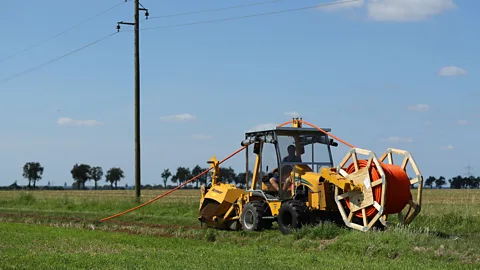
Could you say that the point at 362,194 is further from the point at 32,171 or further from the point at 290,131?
the point at 32,171

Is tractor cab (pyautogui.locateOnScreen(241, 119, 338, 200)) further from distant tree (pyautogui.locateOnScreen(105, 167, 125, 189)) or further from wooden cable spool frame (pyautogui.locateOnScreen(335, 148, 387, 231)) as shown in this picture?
distant tree (pyautogui.locateOnScreen(105, 167, 125, 189))

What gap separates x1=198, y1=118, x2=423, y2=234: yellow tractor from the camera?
17047 mm

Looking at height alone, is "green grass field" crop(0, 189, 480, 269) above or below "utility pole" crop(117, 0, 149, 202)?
below

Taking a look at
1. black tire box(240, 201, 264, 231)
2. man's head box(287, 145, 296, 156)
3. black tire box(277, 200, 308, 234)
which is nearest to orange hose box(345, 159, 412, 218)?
black tire box(277, 200, 308, 234)

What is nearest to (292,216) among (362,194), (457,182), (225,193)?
(362,194)

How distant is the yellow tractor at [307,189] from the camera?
1705 centimetres

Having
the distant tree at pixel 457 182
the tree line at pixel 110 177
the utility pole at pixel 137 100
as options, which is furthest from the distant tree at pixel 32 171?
the utility pole at pixel 137 100

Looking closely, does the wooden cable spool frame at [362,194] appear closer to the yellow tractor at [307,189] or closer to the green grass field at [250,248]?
the yellow tractor at [307,189]

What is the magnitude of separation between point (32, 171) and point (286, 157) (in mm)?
137525

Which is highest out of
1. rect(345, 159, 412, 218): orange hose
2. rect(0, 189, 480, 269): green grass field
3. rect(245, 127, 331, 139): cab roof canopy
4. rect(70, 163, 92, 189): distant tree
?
rect(70, 163, 92, 189): distant tree

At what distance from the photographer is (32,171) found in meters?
149

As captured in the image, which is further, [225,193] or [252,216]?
→ [225,193]

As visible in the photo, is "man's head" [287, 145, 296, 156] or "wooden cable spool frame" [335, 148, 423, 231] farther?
"man's head" [287, 145, 296, 156]

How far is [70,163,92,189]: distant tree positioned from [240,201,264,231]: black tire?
443 feet
